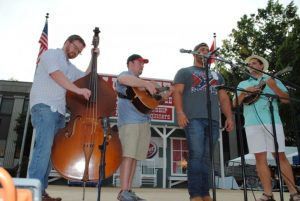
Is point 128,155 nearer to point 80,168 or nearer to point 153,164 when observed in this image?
point 80,168

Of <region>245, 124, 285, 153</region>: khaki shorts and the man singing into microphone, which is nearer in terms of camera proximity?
the man singing into microphone

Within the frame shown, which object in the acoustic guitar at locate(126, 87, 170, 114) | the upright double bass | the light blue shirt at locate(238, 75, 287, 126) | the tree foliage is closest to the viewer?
the upright double bass

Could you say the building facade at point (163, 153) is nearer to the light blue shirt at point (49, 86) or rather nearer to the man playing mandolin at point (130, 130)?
the man playing mandolin at point (130, 130)

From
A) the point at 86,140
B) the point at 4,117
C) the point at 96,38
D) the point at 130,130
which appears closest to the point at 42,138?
the point at 86,140

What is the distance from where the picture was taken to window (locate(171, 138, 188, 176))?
16.4m

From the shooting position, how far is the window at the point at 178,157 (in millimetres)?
16422

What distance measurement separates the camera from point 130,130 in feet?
12.5

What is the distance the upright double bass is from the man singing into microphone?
85cm

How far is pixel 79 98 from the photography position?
3738 mm

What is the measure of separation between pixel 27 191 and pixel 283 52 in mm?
19731

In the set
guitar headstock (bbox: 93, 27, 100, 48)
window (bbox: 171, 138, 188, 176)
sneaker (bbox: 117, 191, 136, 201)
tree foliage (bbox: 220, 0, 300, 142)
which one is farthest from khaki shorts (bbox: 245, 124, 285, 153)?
tree foliage (bbox: 220, 0, 300, 142)

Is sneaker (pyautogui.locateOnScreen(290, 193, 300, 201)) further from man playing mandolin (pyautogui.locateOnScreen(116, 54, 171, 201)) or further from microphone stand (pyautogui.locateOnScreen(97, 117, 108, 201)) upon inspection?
microphone stand (pyautogui.locateOnScreen(97, 117, 108, 201))

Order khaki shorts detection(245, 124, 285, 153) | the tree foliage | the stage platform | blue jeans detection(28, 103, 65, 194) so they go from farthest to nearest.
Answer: the tree foliage → the stage platform → khaki shorts detection(245, 124, 285, 153) → blue jeans detection(28, 103, 65, 194)

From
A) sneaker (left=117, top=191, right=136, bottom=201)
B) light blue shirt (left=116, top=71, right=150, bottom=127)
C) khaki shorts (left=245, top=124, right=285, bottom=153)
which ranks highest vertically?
light blue shirt (left=116, top=71, right=150, bottom=127)
